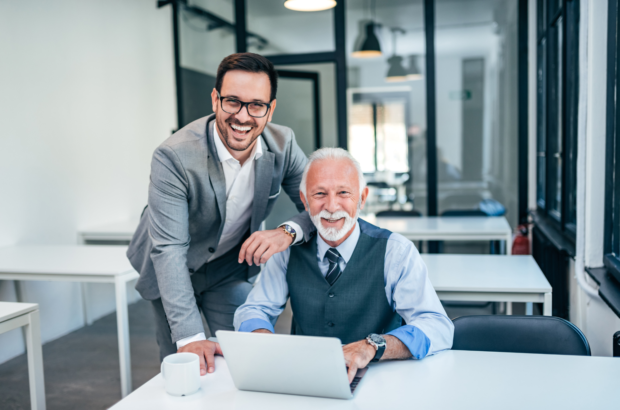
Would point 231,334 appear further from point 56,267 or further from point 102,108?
point 102,108

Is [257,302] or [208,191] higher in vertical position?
[208,191]

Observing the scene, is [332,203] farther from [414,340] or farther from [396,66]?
[396,66]

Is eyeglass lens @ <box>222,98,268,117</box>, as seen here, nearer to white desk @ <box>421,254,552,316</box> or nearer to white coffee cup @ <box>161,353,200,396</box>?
white coffee cup @ <box>161,353,200,396</box>

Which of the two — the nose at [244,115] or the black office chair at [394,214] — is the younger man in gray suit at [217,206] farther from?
the black office chair at [394,214]

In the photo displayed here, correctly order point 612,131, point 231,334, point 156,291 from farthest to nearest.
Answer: point 612,131
point 156,291
point 231,334

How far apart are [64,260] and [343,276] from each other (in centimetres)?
213

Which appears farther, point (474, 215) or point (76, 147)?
point (474, 215)

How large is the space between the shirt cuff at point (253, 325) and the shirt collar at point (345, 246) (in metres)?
0.27

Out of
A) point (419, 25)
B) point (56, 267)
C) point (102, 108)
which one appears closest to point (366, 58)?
point (419, 25)

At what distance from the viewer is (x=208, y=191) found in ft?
5.66

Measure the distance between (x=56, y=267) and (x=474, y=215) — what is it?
10.9 feet

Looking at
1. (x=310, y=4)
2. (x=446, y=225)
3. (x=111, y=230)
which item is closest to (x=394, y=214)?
(x=446, y=225)

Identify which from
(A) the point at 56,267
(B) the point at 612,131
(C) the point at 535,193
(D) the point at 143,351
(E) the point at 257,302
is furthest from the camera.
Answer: (C) the point at 535,193

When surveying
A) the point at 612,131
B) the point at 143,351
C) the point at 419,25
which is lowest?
the point at 143,351
